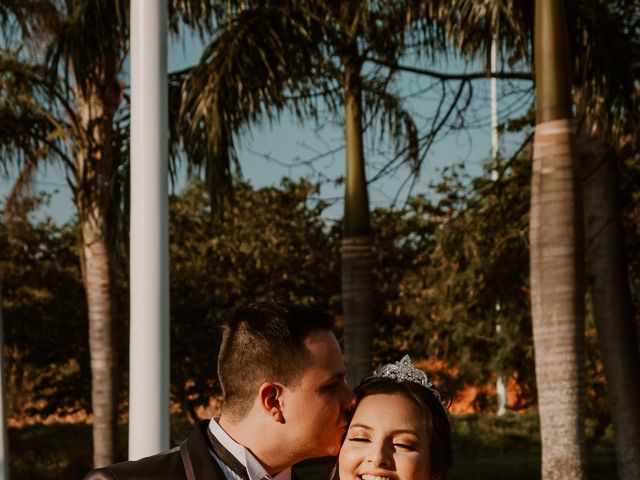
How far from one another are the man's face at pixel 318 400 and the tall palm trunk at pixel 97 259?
1006cm

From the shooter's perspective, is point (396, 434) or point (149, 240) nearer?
point (396, 434)

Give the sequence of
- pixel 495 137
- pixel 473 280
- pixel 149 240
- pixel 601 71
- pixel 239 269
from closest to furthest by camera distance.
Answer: pixel 149 240 → pixel 601 71 → pixel 473 280 → pixel 495 137 → pixel 239 269

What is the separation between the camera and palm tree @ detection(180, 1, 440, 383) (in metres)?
10.3

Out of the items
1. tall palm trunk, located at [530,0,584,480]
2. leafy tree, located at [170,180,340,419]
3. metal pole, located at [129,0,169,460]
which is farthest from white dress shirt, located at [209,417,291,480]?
leafy tree, located at [170,180,340,419]

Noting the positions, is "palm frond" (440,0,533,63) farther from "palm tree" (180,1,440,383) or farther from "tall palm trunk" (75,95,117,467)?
"tall palm trunk" (75,95,117,467)

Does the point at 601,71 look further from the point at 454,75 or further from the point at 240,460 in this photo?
the point at 240,460

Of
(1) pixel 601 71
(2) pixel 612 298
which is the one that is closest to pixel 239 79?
(1) pixel 601 71

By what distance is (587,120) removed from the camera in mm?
10352

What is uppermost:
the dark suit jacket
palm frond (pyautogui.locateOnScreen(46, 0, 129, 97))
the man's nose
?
palm frond (pyautogui.locateOnScreen(46, 0, 129, 97))

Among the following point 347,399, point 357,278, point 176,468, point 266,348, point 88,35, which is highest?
point 88,35

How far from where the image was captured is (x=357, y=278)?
10859 mm

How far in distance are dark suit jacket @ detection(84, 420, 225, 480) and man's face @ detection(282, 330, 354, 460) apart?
8.8 inches

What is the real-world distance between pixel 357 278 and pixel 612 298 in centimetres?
251

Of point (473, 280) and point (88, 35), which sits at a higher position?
point (88, 35)
